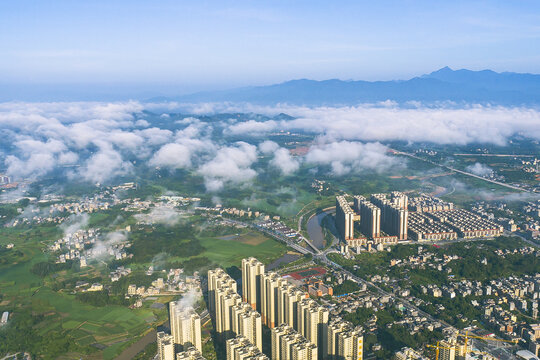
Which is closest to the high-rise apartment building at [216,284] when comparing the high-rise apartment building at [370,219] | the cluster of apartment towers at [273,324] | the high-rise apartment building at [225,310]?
the cluster of apartment towers at [273,324]

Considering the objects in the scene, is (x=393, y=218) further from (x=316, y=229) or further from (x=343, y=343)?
(x=343, y=343)

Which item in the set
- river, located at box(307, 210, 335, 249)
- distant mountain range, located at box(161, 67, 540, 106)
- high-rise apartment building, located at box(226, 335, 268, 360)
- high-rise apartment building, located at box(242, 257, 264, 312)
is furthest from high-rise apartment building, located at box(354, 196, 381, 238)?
distant mountain range, located at box(161, 67, 540, 106)

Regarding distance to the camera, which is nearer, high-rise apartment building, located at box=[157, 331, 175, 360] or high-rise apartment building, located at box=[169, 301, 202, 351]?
high-rise apartment building, located at box=[157, 331, 175, 360]

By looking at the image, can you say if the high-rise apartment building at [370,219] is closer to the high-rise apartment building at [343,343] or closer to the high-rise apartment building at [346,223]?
the high-rise apartment building at [346,223]

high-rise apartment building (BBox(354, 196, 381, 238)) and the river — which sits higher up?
high-rise apartment building (BBox(354, 196, 381, 238))

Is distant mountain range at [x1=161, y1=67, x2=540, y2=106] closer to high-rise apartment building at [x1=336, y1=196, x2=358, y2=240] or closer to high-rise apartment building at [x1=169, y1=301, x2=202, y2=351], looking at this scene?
high-rise apartment building at [x1=336, y1=196, x2=358, y2=240]

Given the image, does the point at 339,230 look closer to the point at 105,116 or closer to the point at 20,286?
the point at 20,286
